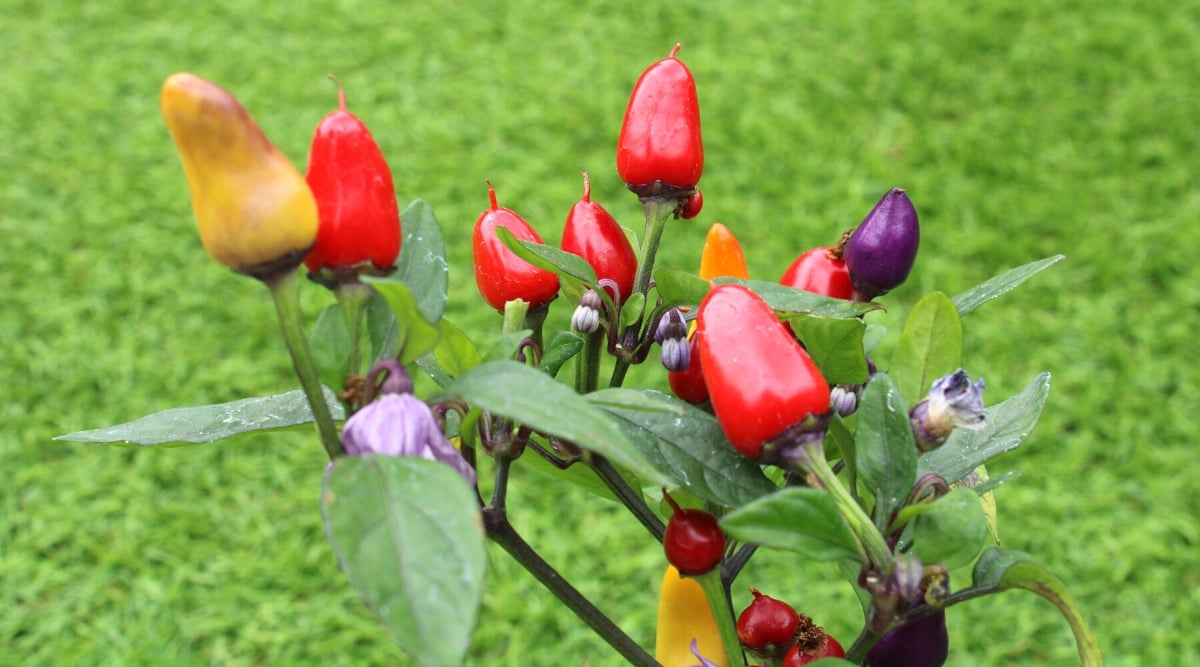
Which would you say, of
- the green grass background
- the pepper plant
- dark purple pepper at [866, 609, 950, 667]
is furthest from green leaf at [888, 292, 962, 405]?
the green grass background

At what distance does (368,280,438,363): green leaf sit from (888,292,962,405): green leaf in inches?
8.8

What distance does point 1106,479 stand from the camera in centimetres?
207

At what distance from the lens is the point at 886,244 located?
567 millimetres

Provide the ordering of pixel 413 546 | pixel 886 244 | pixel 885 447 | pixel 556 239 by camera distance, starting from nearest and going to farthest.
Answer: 1. pixel 413 546
2. pixel 885 447
3. pixel 886 244
4. pixel 556 239

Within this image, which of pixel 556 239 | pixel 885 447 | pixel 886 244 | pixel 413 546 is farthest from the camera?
pixel 556 239

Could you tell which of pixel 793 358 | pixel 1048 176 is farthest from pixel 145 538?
pixel 1048 176

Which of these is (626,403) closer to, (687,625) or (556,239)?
(687,625)

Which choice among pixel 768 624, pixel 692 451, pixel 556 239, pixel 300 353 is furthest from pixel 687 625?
pixel 556 239

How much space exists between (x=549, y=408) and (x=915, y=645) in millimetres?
241

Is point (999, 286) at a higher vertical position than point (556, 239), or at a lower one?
higher

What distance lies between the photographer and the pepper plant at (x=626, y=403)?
378 mm

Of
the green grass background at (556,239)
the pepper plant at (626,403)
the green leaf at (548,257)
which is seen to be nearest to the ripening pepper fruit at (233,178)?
the pepper plant at (626,403)

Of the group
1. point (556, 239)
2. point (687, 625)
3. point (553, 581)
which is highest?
point (553, 581)

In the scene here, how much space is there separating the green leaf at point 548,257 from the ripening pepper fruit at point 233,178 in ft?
0.33
